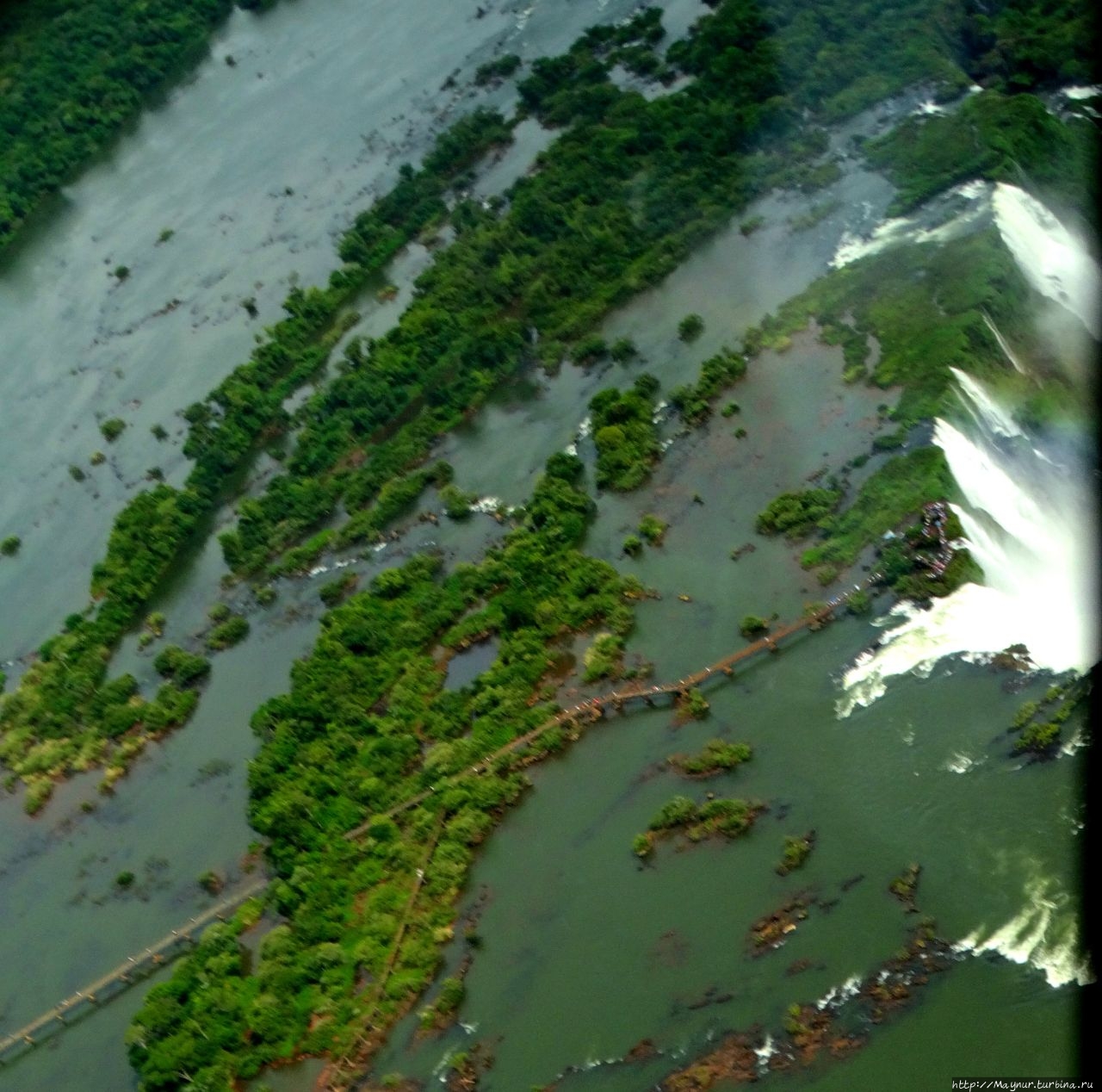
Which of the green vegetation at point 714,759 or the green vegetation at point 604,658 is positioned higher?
the green vegetation at point 604,658

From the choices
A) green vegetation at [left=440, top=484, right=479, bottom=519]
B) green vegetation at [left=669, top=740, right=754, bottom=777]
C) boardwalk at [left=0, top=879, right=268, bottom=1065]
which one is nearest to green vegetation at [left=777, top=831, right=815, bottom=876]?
green vegetation at [left=669, top=740, right=754, bottom=777]

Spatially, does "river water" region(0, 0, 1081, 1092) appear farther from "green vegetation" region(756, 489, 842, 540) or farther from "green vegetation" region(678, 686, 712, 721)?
"green vegetation" region(756, 489, 842, 540)

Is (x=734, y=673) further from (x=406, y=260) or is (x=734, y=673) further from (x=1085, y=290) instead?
(x=406, y=260)

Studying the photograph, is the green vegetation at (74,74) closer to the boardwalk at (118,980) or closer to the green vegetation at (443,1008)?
the boardwalk at (118,980)

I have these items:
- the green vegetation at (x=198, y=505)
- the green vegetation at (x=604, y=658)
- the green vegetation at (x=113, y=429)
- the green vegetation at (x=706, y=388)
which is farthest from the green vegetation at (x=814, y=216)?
the green vegetation at (x=113, y=429)

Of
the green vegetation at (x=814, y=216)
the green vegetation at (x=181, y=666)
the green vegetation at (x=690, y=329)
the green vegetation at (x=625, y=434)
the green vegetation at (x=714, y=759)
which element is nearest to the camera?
the green vegetation at (x=714, y=759)

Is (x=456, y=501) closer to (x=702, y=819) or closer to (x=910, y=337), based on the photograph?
(x=910, y=337)
